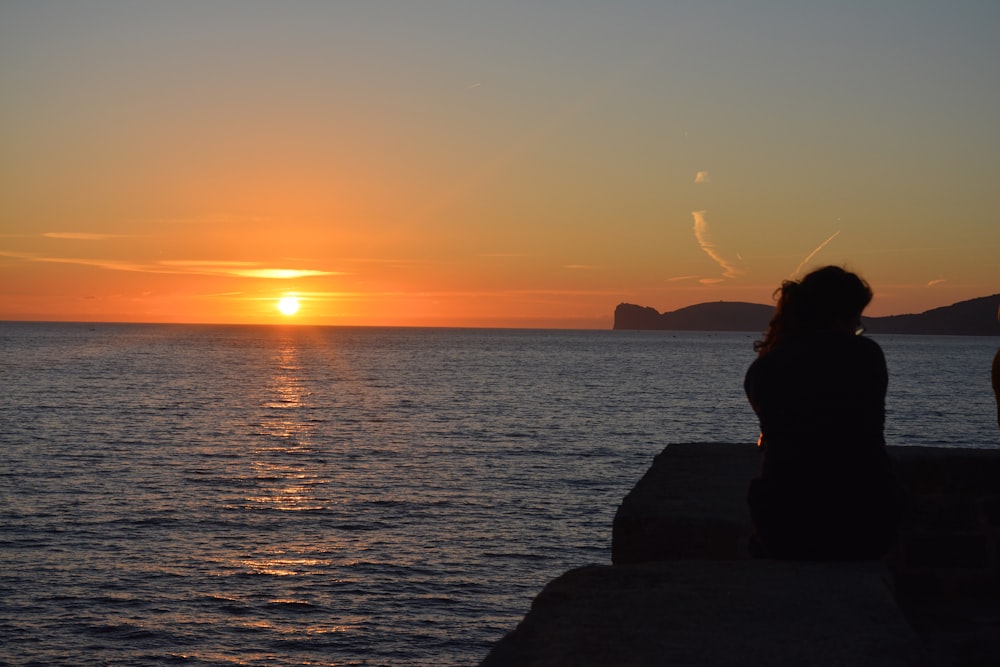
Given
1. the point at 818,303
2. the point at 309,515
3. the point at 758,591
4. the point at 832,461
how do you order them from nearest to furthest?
the point at 758,591 < the point at 832,461 < the point at 818,303 < the point at 309,515

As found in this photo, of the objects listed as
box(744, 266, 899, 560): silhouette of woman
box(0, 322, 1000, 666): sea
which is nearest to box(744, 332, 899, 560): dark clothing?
box(744, 266, 899, 560): silhouette of woman

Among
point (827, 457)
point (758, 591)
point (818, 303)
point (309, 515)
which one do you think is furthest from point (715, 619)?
point (309, 515)

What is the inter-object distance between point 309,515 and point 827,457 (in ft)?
87.5

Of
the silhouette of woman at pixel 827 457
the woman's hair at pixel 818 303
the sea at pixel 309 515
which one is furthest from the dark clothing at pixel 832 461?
the sea at pixel 309 515

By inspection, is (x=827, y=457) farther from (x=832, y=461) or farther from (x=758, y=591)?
(x=758, y=591)

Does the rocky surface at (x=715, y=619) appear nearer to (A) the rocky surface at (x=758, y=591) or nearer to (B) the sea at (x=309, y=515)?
(A) the rocky surface at (x=758, y=591)

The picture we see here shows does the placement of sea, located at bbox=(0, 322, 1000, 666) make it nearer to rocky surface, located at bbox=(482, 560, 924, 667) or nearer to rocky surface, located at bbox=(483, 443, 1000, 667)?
rocky surface, located at bbox=(483, 443, 1000, 667)

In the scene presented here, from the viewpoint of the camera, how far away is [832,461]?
13.3 feet

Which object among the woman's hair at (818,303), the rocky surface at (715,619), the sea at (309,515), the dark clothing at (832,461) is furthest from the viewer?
the sea at (309,515)

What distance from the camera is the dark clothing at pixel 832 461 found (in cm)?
404

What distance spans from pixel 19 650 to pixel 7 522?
1120cm

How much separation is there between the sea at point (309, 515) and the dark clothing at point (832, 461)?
46.4 feet

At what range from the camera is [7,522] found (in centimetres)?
2764

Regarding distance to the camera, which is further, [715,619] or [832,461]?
[832,461]
